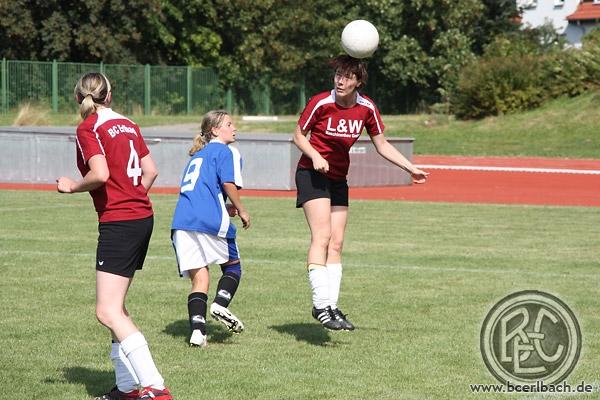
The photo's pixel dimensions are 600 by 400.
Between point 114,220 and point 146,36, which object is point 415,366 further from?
point 146,36

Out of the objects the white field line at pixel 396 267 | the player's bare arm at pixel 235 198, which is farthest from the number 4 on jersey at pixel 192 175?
the white field line at pixel 396 267

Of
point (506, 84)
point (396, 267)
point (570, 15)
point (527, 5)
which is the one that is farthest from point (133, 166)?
point (570, 15)

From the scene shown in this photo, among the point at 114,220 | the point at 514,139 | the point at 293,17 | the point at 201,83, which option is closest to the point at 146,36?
the point at 201,83

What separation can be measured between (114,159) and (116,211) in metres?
0.30

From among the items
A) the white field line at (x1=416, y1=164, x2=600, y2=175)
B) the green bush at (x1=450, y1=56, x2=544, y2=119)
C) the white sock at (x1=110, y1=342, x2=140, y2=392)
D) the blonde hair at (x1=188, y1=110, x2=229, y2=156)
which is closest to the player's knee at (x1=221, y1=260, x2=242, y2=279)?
the blonde hair at (x1=188, y1=110, x2=229, y2=156)

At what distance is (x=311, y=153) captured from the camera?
8367 millimetres

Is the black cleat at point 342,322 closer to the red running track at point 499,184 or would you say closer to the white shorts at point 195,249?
the white shorts at point 195,249

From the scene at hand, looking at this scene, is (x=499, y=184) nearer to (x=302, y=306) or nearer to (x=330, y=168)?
(x=302, y=306)

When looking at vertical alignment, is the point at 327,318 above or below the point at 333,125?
below

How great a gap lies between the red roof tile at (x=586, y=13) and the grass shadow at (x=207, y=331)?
84.2 metres

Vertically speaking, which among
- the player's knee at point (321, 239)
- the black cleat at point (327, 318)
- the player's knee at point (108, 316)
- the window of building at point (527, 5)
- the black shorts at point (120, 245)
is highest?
the window of building at point (527, 5)

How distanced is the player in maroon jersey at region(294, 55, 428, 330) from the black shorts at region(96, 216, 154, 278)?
2138 mm

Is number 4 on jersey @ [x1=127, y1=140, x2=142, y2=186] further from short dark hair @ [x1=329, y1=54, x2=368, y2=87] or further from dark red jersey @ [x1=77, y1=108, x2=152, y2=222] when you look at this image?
short dark hair @ [x1=329, y1=54, x2=368, y2=87]

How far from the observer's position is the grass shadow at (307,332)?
8523 millimetres
